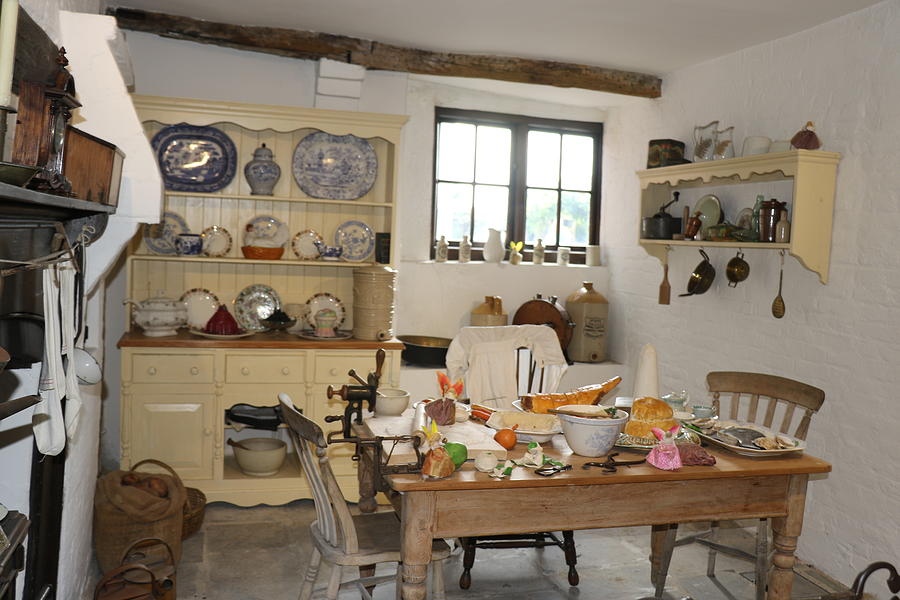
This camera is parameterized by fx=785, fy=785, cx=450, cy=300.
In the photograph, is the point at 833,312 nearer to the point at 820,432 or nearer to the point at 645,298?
the point at 820,432

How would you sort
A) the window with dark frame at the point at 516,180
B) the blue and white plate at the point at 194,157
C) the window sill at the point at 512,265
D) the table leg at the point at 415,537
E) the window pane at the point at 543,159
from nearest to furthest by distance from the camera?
1. the table leg at the point at 415,537
2. the blue and white plate at the point at 194,157
3. the window sill at the point at 512,265
4. the window with dark frame at the point at 516,180
5. the window pane at the point at 543,159

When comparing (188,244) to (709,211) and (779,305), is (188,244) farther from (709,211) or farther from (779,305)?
(779,305)

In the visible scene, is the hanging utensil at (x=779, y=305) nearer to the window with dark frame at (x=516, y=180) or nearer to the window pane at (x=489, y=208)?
the window with dark frame at (x=516, y=180)

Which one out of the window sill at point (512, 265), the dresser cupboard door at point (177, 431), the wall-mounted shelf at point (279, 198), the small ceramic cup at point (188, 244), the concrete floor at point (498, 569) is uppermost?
the wall-mounted shelf at point (279, 198)

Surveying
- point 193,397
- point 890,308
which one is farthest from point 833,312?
point 193,397

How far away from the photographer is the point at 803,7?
3473 mm

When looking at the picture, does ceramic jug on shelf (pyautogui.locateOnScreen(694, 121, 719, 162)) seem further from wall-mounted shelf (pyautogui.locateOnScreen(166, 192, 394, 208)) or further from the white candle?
the white candle

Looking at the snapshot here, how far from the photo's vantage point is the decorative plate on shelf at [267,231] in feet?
14.7

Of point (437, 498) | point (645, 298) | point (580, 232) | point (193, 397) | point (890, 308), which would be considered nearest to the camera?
point (437, 498)

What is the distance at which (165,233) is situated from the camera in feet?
14.5

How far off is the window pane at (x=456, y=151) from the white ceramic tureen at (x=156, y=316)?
1.98 m

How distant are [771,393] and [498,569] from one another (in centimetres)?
143

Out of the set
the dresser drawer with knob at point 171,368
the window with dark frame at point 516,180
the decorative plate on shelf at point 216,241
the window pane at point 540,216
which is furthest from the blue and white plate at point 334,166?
the window pane at point 540,216

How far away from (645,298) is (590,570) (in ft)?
6.66
